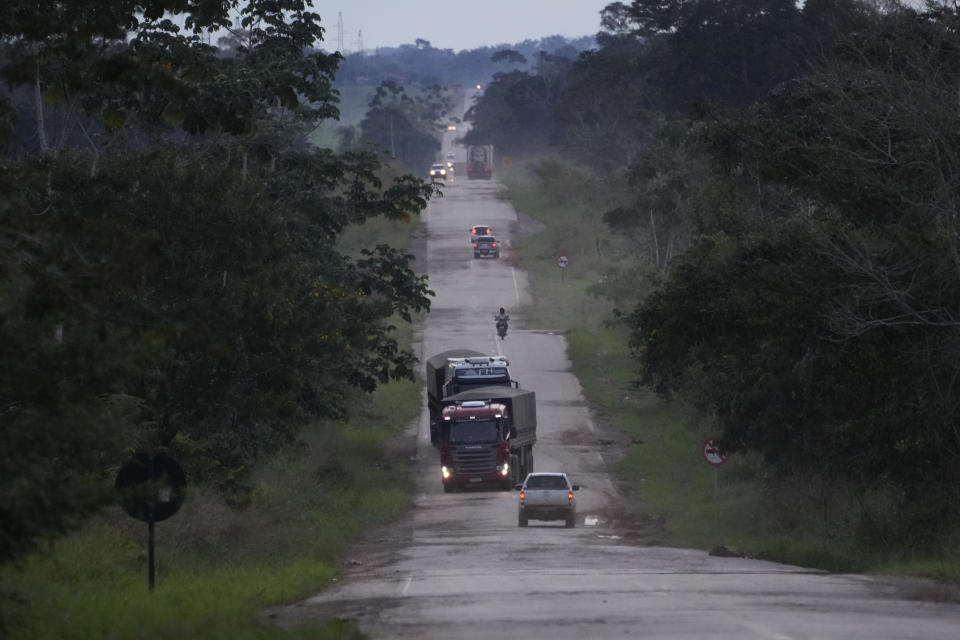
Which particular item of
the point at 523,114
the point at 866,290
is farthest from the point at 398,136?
the point at 866,290

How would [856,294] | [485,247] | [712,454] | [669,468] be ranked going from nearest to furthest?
[856,294] < [712,454] < [669,468] < [485,247]

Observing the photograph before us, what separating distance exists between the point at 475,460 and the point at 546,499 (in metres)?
6.35

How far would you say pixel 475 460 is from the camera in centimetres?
4019

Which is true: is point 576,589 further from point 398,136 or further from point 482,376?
point 398,136

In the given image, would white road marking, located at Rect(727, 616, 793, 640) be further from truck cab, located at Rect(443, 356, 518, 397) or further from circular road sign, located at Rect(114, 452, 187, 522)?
truck cab, located at Rect(443, 356, 518, 397)

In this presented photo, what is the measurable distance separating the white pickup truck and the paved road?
1.28 ft

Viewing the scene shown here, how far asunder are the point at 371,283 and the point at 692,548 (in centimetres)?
1334

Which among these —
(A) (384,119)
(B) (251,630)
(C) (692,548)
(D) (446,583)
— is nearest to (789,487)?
(C) (692,548)

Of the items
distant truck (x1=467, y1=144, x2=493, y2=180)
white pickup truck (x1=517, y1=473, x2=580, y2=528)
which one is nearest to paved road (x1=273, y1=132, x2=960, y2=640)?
white pickup truck (x1=517, y1=473, x2=580, y2=528)

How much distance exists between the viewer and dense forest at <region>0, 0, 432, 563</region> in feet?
33.2

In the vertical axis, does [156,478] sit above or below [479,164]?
below

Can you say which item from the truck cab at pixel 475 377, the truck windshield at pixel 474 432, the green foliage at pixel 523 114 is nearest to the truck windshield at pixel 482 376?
the truck cab at pixel 475 377

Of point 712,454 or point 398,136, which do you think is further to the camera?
point 398,136

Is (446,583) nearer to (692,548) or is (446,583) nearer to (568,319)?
(692,548)
